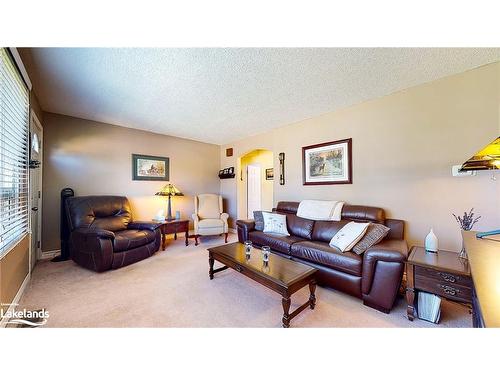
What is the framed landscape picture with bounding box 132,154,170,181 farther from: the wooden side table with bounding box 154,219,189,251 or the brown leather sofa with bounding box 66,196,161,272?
the wooden side table with bounding box 154,219,189,251

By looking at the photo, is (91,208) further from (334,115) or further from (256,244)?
(334,115)

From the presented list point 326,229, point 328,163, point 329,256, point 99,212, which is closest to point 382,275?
point 329,256

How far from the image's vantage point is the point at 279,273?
1.72 m

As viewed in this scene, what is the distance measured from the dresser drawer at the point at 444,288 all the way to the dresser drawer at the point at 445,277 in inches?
0.5

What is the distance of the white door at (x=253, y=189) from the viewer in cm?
546

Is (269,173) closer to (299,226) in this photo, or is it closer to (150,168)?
(299,226)

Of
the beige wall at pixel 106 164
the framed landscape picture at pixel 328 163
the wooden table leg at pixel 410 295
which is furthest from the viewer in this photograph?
the beige wall at pixel 106 164

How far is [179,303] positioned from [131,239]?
1451 millimetres

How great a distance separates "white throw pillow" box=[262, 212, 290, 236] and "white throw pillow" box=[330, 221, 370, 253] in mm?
866

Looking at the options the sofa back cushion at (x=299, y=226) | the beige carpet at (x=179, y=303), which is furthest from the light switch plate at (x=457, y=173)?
the sofa back cushion at (x=299, y=226)

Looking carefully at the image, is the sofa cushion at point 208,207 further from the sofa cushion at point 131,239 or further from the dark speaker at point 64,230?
the dark speaker at point 64,230

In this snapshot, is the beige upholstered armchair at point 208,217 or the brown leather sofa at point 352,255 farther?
the beige upholstered armchair at point 208,217

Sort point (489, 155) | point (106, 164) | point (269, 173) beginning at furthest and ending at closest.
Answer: point (269, 173) → point (106, 164) → point (489, 155)
